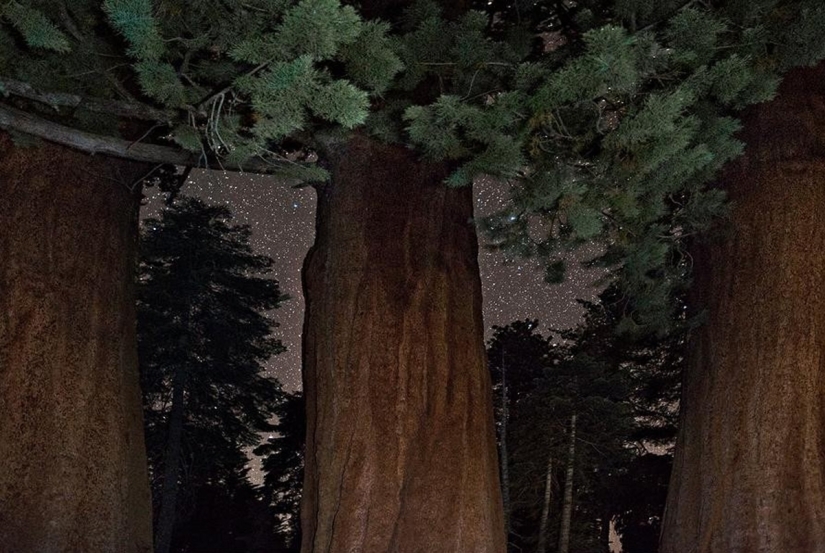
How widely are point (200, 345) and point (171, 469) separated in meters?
3.22

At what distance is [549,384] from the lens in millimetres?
15305

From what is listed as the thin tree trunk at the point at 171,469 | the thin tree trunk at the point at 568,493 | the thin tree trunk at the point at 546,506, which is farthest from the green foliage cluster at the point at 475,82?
the thin tree trunk at the point at 171,469

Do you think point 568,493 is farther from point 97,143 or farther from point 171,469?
point 97,143

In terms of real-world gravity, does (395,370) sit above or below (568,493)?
above

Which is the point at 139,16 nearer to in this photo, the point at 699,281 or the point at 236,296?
the point at 699,281

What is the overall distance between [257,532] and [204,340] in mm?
5246

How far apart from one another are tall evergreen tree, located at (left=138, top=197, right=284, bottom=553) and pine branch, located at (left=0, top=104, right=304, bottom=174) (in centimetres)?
1362

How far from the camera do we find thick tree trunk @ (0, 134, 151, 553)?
5.17 m

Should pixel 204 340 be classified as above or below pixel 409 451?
above

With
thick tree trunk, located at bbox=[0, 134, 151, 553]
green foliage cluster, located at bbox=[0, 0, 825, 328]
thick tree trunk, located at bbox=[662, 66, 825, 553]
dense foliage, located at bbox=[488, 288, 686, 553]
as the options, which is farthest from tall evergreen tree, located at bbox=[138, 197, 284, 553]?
thick tree trunk, located at bbox=[662, 66, 825, 553]

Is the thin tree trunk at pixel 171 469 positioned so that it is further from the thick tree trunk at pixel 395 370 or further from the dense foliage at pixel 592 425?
the thick tree trunk at pixel 395 370

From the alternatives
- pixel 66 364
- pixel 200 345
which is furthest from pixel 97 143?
pixel 200 345

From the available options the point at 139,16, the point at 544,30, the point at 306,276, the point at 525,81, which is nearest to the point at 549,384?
the point at 544,30

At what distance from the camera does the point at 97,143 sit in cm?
543
